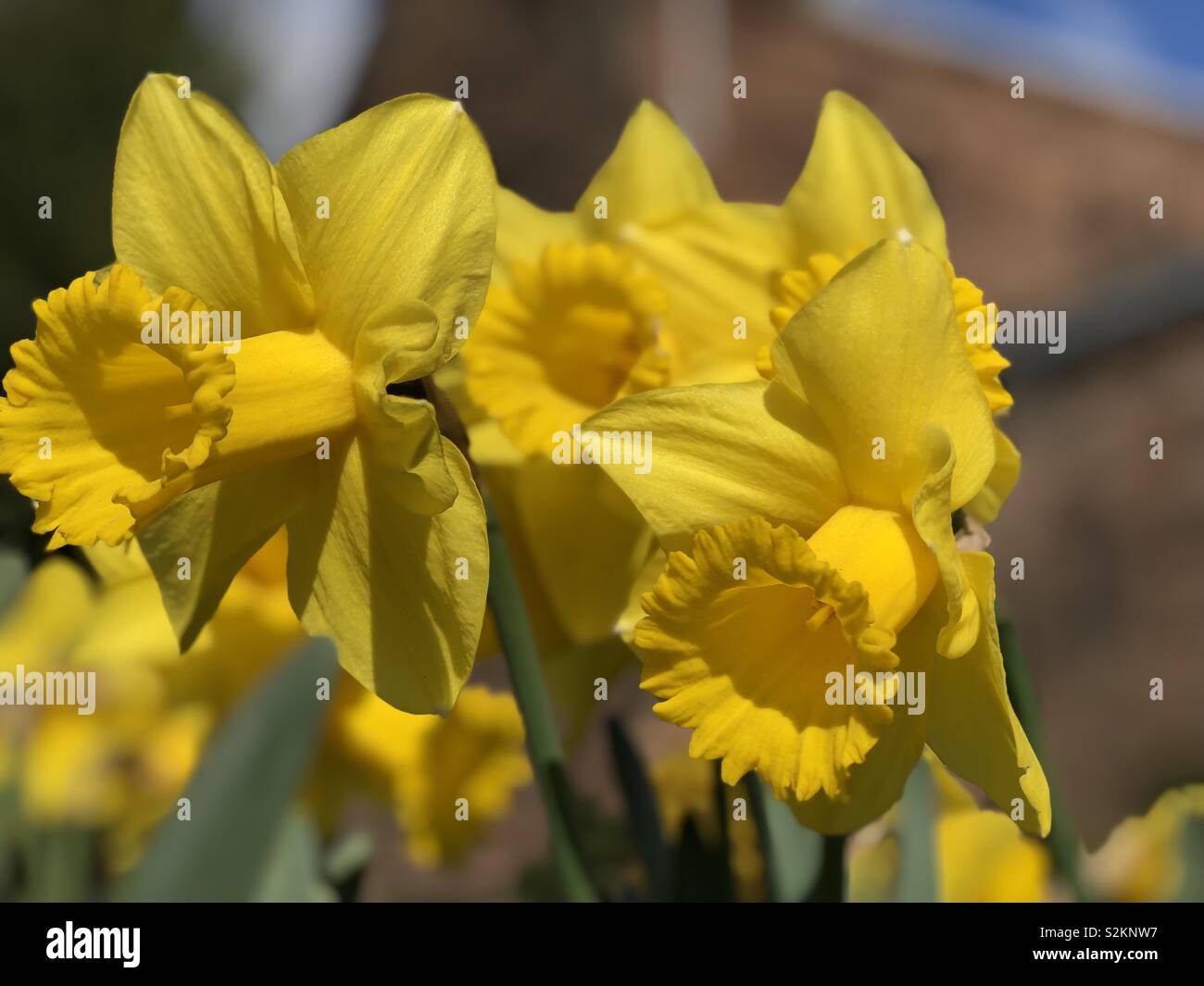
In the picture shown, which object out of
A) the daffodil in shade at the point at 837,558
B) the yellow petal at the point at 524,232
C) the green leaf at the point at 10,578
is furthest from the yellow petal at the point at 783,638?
the green leaf at the point at 10,578

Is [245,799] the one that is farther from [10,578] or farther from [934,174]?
[934,174]

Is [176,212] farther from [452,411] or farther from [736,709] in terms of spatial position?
[736,709]

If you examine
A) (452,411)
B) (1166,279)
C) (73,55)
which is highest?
(73,55)

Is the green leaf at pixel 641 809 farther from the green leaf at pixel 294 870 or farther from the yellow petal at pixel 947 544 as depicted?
the yellow petal at pixel 947 544

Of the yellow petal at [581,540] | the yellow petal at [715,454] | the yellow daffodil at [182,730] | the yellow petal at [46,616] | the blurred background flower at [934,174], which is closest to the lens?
the yellow petal at [715,454]

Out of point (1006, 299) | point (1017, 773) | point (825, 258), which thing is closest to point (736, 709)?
point (1017, 773)

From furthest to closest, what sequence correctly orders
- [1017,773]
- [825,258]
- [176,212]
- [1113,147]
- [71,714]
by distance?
1. [1113,147]
2. [71,714]
3. [825,258]
4. [176,212]
5. [1017,773]

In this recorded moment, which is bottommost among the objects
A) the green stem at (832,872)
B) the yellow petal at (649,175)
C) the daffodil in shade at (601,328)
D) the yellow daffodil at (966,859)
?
the yellow daffodil at (966,859)
